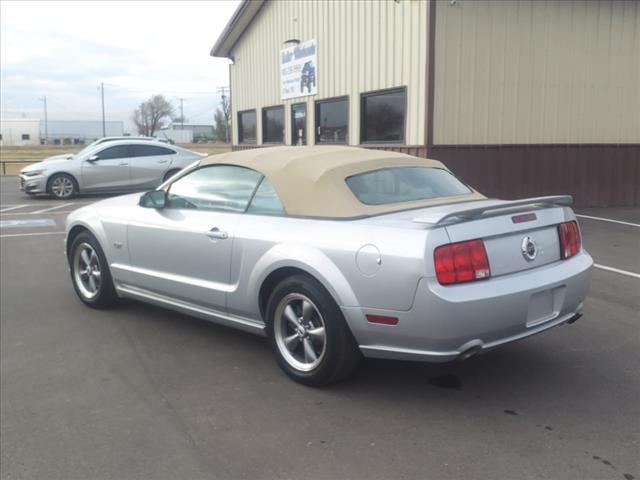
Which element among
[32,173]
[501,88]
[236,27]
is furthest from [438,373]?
[236,27]

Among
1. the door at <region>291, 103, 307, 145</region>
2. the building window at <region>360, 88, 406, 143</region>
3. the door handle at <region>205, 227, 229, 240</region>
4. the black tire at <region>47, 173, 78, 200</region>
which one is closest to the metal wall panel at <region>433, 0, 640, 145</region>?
the building window at <region>360, 88, 406, 143</region>

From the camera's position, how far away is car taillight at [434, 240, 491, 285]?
11.5ft

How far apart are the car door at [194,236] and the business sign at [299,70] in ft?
36.9

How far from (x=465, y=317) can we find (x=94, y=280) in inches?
151

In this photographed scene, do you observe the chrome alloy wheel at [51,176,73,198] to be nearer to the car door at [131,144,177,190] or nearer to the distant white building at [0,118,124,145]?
the car door at [131,144,177,190]

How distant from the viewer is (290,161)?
459 centimetres

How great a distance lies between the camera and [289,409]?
3.77 meters

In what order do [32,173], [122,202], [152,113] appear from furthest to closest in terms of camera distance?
1. [152,113]
2. [32,173]
3. [122,202]

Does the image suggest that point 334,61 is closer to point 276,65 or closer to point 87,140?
point 276,65

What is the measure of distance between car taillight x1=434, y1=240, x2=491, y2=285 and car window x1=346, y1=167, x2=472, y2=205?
0.87m

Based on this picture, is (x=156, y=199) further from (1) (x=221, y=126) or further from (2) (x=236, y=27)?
(1) (x=221, y=126)

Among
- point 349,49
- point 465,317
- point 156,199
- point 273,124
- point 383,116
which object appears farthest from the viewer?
point 273,124

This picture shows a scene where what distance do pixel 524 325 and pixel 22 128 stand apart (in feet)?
Answer: 368

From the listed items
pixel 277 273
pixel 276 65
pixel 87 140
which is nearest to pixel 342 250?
pixel 277 273
